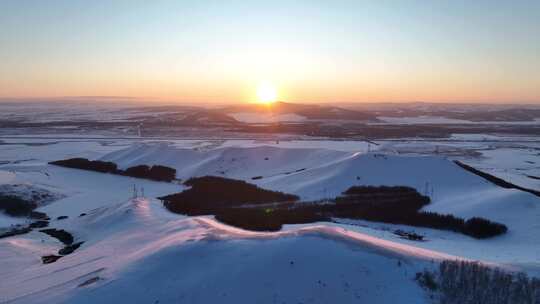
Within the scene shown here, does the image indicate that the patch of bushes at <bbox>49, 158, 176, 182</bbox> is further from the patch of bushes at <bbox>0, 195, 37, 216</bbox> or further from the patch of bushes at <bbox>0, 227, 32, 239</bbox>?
the patch of bushes at <bbox>0, 227, 32, 239</bbox>

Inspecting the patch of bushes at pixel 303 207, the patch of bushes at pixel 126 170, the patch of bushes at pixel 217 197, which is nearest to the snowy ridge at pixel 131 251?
the patch of bushes at pixel 303 207

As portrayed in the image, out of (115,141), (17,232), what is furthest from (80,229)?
(115,141)

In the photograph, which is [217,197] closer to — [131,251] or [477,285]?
[131,251]

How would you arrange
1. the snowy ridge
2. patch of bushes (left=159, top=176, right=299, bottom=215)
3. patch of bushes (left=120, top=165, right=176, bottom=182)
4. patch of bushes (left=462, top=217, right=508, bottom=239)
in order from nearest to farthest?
the snowy ridge
patch of bushes (left=462, top=217, right=508, bottom=239)
patch of bushes (left=159, top=176, right=299, bottom=215)
patch of bushes (left=120, top=165, right=176, bottom=182)

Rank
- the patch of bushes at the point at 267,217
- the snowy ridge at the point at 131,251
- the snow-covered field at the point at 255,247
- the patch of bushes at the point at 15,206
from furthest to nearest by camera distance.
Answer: the patch of bushes at the point at 15,206
the patch of bushes at the point at 267,217
the snowy ridge at the point at 131,251
the snow-covered field at the point at 255,247

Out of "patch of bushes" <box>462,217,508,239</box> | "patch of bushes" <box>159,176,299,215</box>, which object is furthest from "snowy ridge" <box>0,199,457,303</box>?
"patch of bushes" <box>462,217,508,239</box>

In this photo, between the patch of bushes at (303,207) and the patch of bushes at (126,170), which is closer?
the patch of bushes at (303,207)

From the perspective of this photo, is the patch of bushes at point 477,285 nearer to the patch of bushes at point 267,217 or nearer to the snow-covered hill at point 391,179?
the snow-covered hill at point 391,179

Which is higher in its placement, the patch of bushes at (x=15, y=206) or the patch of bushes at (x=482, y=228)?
the patch of bushes at (x=482, y=228)
